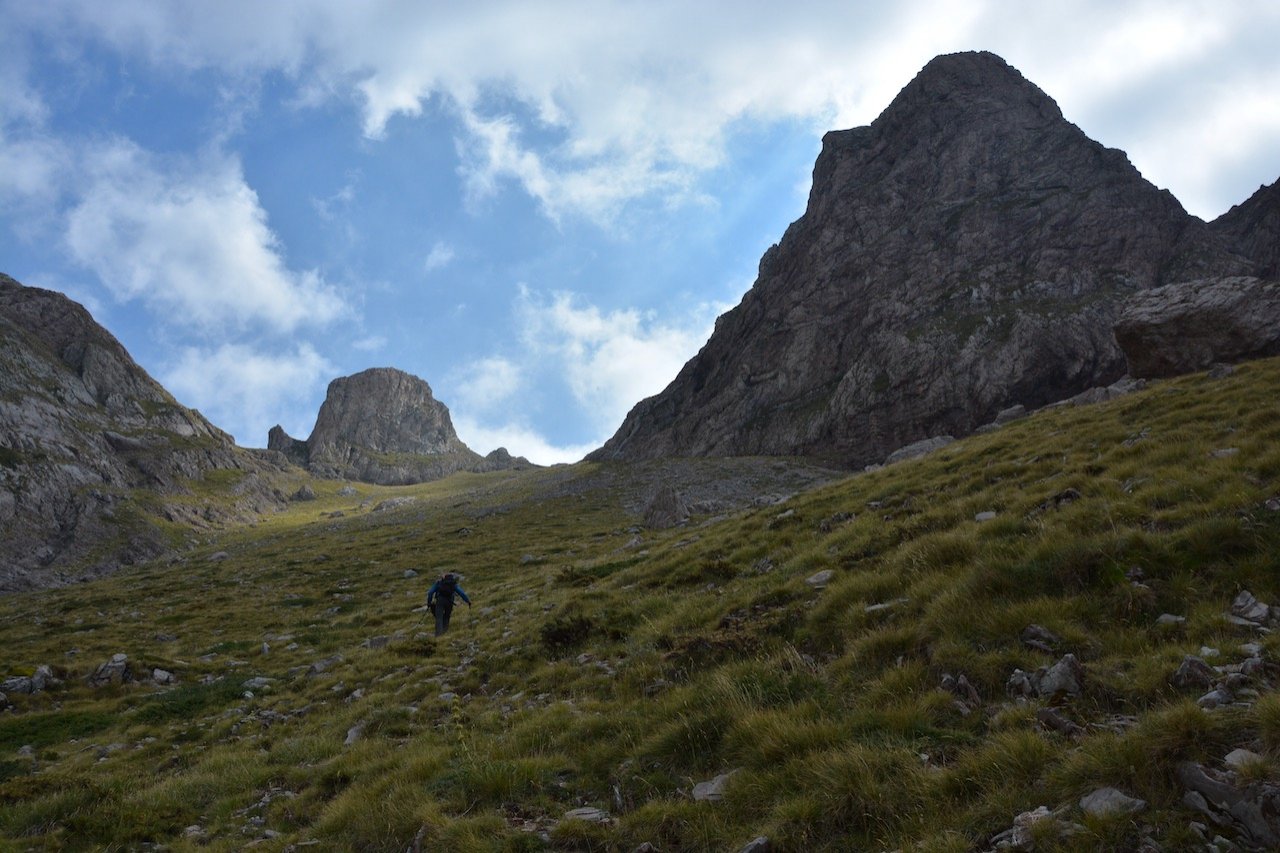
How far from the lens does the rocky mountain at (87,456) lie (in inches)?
2670

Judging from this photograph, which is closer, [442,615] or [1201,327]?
[442,615]

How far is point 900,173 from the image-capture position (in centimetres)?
10331

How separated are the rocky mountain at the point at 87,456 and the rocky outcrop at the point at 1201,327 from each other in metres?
86.6

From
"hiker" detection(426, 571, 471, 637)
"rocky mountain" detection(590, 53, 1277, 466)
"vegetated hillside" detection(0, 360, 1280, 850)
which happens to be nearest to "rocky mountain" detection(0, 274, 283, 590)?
"hiker" detection(426, 571, 471, 637)

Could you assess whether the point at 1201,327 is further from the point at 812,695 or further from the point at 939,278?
the point at 939,278

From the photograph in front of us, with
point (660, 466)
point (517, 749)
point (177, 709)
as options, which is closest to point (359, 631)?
point (177, 709)

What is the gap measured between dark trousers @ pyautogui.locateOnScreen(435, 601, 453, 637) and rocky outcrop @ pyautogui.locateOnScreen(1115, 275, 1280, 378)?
128 ft

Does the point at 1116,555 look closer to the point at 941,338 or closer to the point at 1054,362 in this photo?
the point at 1054,362

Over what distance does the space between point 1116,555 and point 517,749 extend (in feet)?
29.3

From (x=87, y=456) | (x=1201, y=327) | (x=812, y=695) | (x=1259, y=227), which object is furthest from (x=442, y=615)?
(x=1259, y=227)

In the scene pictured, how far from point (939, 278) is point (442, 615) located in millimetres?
85305

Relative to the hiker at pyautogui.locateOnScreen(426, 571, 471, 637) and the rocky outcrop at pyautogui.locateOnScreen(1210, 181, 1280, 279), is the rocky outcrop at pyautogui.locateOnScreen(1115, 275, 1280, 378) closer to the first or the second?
the hiker at pyautogui.locateOnScreen(426, 571, 471, 637)

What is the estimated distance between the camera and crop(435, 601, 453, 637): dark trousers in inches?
760

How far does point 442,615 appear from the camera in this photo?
771 inches
